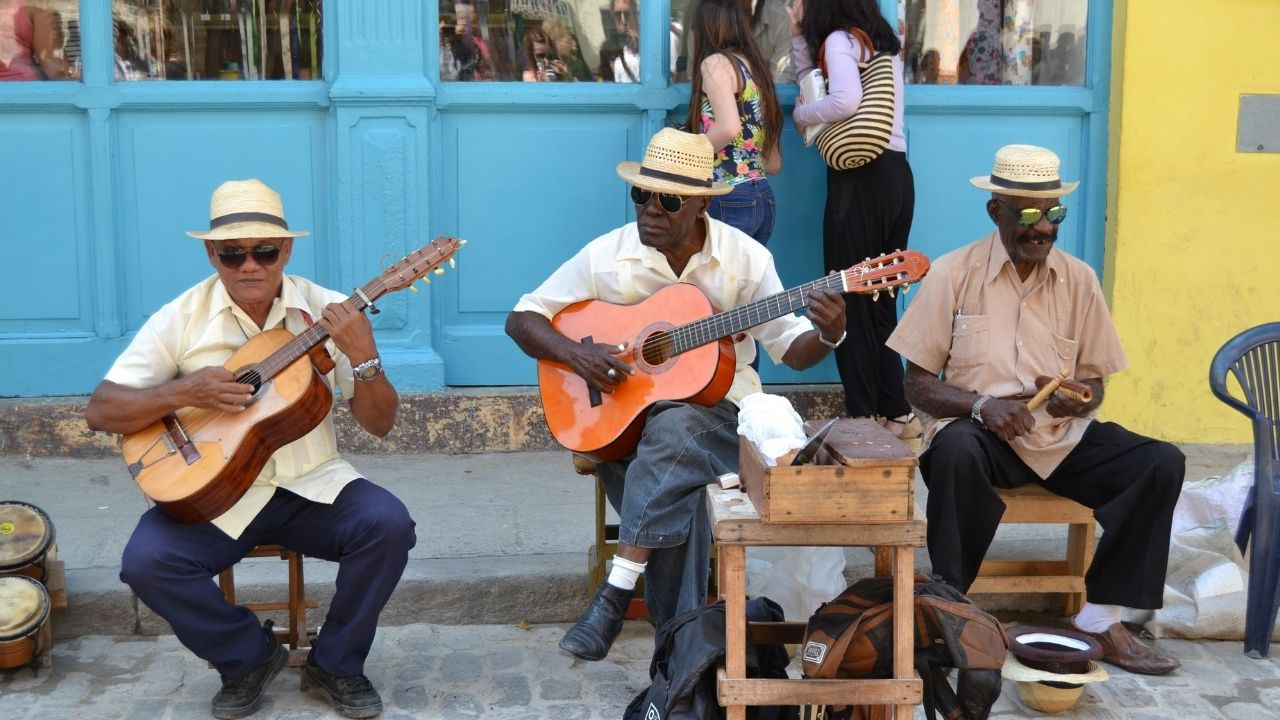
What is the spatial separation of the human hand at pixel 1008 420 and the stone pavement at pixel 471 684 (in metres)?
0.74

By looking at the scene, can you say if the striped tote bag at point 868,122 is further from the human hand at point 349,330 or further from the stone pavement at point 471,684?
the human hand at point 349,330

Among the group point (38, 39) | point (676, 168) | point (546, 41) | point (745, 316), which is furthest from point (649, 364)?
point (38, 39)

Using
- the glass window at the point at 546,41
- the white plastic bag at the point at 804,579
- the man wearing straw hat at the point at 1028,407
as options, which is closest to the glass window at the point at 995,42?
the glass window at the point at 546,41

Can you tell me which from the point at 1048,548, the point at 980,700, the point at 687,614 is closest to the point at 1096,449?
the point at 1048,548

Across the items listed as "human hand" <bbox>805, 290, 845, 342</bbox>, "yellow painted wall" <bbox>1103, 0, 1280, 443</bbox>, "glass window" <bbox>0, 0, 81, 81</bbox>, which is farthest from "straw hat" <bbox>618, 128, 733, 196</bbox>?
"glass window" <bbox>0, 0, 81, 81</bbox>

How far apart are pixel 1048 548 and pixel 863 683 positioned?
1920 millimetres

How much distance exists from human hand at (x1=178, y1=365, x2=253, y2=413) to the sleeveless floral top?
2.39 m

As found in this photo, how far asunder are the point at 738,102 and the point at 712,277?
142cm

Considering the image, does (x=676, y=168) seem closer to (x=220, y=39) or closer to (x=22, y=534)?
(x=22, y=534)

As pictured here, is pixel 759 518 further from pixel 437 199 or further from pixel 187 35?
pixel 187 35

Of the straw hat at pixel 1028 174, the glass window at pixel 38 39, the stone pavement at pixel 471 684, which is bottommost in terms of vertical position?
the stone pavement at pixel 471 684

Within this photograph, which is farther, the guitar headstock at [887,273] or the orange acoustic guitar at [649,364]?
the orange acoustic guitar at [649,364]

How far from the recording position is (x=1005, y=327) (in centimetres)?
454

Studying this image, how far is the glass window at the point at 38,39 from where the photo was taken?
595 centimetres
